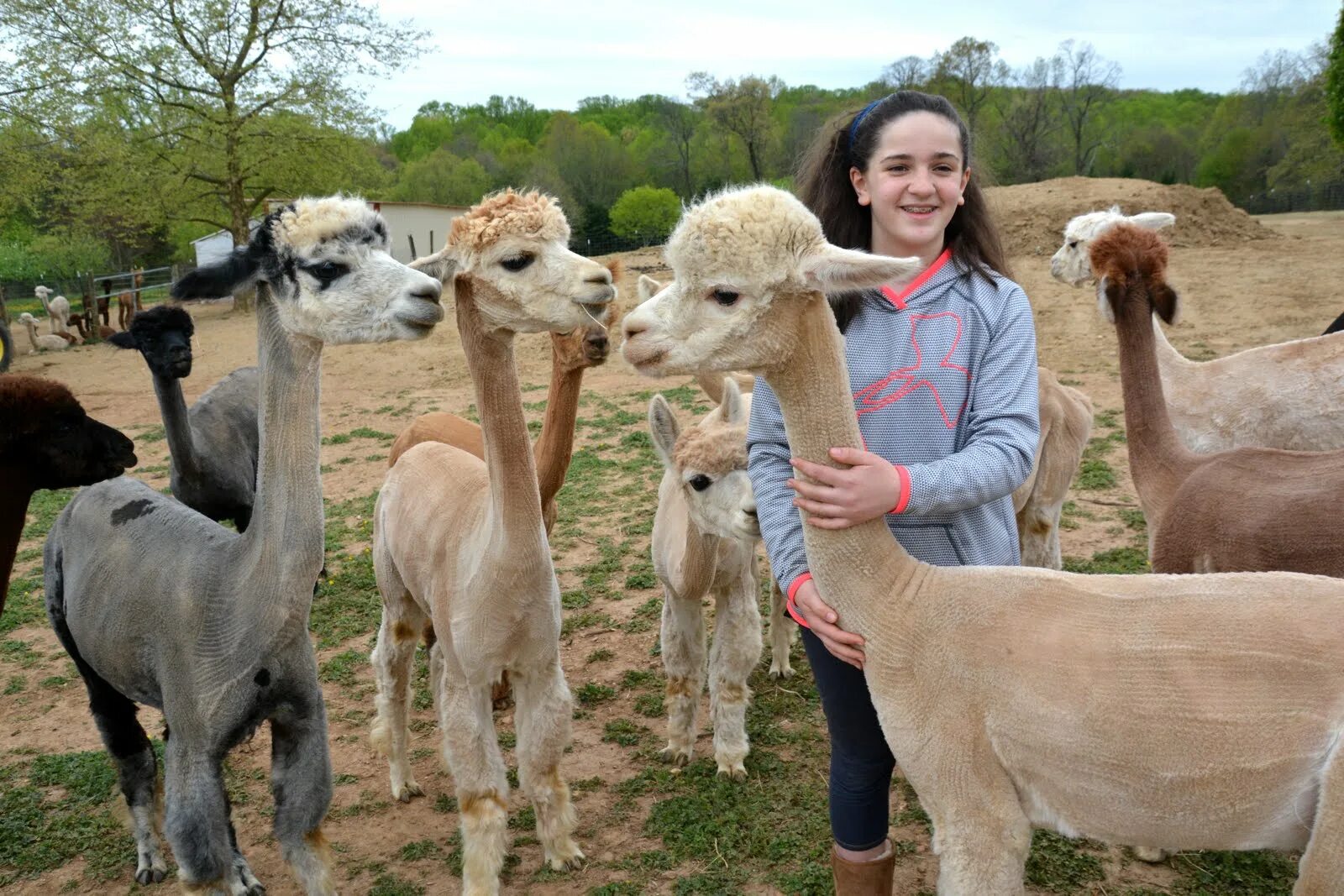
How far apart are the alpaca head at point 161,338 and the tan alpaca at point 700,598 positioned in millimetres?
2856

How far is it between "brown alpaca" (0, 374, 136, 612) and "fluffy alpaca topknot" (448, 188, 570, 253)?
1597 mm

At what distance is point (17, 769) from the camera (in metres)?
4.57

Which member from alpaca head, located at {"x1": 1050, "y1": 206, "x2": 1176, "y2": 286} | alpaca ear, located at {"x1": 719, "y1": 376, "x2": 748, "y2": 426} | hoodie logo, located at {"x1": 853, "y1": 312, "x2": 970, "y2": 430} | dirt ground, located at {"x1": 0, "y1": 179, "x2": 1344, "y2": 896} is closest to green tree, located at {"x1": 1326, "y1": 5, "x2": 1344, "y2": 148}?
dirt ground, located at {"x1": 0, "y1": 179, "x2": 1344, "y2": 896}

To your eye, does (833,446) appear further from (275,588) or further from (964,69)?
(964,69)

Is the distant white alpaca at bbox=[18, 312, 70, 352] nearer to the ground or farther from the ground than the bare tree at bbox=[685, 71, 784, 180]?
nearer to the ground

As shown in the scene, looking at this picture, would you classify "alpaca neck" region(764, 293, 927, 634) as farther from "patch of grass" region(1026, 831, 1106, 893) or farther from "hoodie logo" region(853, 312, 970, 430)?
"patch of grass" region(1026, 831, 1106, 893)

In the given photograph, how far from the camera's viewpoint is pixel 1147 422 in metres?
4.12

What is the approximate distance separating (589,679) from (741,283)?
3709 millimetres

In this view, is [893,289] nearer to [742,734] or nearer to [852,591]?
[852,591]

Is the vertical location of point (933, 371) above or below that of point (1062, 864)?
above

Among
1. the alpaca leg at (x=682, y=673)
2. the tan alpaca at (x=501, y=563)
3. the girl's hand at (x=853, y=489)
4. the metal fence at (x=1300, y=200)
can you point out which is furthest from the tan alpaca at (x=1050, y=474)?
the metal fence at (x=1300, y=200)

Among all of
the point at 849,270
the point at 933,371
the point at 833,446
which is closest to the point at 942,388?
the point at 933,371

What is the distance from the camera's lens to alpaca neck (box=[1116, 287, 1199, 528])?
3975 millimetres

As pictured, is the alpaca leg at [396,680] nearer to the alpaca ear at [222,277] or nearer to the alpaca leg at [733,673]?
the alpaca leg at [733,673]
